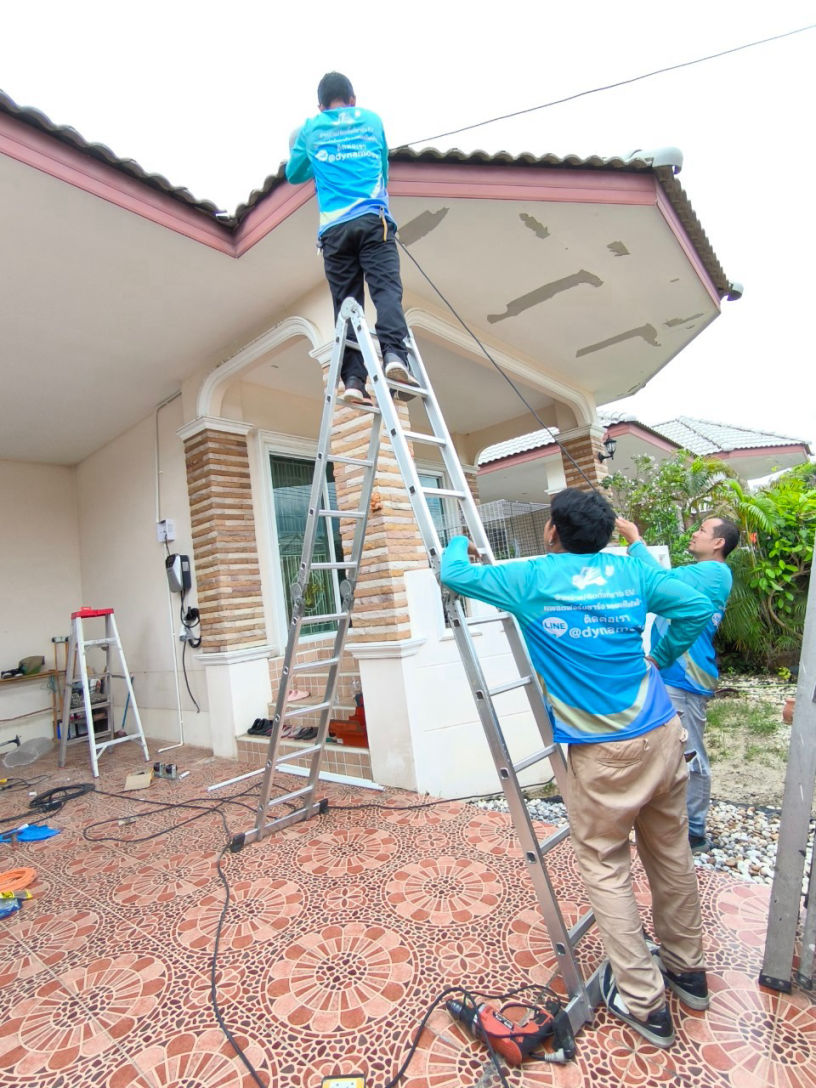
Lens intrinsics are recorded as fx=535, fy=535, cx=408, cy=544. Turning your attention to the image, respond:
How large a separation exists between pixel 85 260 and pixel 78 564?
442cm

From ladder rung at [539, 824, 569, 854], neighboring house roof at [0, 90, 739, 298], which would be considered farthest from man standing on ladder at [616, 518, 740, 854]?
neighboring house roof at [0, 90, 739, 298]

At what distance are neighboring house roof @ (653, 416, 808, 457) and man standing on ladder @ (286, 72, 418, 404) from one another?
882 centimetres

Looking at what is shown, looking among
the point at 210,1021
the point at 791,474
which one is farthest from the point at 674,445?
the point at 210,1021

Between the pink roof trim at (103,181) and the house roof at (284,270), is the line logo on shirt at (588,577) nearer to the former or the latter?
the house roof at (284,270)

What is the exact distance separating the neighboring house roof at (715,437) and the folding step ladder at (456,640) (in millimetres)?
8887

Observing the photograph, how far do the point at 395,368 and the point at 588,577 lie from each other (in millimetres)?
1180

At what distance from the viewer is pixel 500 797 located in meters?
3.33

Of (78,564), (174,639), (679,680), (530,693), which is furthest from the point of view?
(78,564)

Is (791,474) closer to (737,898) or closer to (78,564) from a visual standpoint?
(737,898)

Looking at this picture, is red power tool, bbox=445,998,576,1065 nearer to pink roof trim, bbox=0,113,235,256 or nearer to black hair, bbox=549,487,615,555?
black hair, bbox=549,487,615,555

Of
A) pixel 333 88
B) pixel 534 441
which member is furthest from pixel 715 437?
pixel 333 88

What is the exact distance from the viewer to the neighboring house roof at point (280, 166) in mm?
2518

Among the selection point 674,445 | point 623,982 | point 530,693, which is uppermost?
point 674,445

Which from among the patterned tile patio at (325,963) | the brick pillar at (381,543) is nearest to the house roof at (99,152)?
the brick pillar at (381,543)
